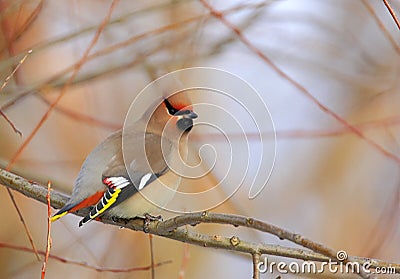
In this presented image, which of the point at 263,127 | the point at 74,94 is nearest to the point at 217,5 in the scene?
the point at 263,127

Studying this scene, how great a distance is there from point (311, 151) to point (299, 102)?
51 cm

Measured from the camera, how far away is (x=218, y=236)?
7.74 ft

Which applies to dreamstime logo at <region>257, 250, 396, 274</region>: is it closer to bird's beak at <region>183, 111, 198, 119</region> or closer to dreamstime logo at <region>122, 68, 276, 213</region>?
dreamstime logo at <region>122, 68, 276, 213</region>

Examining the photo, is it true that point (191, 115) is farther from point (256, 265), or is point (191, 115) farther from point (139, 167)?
point (256, 265)

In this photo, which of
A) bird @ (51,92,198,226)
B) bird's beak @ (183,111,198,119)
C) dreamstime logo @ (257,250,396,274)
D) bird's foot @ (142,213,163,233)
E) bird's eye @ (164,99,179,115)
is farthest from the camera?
bird's eye @ (164,99,179,115)

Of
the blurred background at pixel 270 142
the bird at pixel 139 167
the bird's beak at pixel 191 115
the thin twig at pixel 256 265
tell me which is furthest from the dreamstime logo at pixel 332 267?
the blurred background at pixel 270 142

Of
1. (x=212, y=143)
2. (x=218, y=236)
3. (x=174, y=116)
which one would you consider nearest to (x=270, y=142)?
(x=212, y=143)

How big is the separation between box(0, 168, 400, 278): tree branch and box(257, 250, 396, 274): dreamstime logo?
14 mm

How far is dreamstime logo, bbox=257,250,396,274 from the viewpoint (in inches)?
72.1

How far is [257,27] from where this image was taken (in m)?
4.30

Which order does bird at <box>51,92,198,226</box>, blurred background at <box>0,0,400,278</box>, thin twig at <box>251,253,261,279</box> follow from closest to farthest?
thin twig at <box>251,253,261,279</box>
bird at <box>51,92,198,226</box>
blurred background at <box>0,0,400,278</box>

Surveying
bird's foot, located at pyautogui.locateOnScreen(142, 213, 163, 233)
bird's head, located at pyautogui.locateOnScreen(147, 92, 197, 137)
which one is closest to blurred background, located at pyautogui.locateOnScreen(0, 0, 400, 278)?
bird's head, located at pyautogui.locateOnScreen(147, 92, 197, 137)

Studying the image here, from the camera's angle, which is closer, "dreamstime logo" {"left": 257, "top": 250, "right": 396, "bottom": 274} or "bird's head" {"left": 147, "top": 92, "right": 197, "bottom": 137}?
"dreamstime logo" {"left": 257, "top": 250, "right": 396, "bottom": 274}

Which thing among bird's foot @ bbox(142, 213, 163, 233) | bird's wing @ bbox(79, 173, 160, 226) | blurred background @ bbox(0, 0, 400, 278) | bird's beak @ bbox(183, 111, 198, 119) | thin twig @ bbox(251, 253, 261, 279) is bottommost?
thin twig @ bbox(251, 253, 261, 279)
